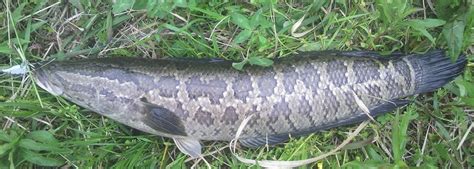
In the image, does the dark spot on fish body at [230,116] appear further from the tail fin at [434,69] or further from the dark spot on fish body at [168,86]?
the tail fin at [434,69]

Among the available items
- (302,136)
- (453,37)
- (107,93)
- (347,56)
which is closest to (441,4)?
(453,37)

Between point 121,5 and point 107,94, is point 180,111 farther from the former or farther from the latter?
point 121,5

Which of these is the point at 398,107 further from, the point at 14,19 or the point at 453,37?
the point at 14,19

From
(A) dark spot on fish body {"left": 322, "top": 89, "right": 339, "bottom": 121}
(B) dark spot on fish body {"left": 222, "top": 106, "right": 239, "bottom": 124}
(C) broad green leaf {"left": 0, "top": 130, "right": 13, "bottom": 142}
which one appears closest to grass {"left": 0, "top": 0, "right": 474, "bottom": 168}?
(C) broad green leaf {"left": 0, "top": 130, "right": 13, "bottom": 142}

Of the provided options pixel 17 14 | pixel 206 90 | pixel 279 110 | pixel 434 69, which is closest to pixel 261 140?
pixel 279 110

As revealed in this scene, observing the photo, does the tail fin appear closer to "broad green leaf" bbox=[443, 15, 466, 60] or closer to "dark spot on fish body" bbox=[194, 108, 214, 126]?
"broad green leaf" bbox=[443, 15, 466, 60]

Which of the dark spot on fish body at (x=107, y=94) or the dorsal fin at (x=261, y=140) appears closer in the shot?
the dark spot on fish body at (x=107, y=94)

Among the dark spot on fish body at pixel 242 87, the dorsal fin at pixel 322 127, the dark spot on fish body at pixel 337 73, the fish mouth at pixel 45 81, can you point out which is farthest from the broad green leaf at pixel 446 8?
the fish mouth at pixel 45 81
